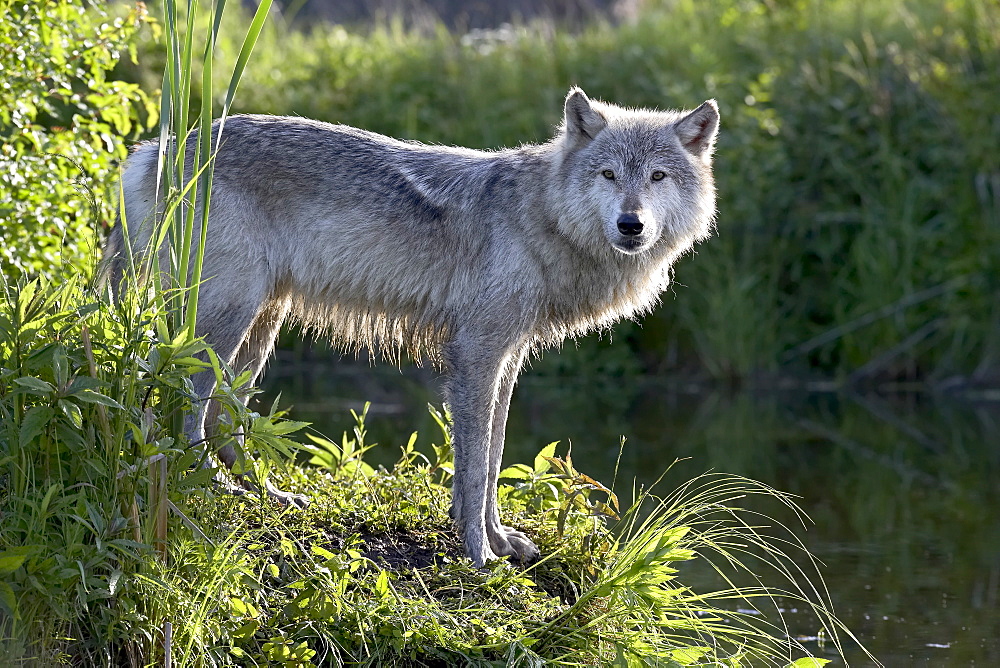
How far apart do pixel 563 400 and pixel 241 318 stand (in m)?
6.42

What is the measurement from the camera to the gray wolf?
443 cm

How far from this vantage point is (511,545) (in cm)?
452

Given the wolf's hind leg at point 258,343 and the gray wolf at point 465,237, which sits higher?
the gray wolf at point 465,237

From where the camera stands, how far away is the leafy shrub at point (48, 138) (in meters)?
4.62

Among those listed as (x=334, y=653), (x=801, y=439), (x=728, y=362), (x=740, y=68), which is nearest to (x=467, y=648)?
(x=334, y=653)

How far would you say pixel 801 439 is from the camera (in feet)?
29.9

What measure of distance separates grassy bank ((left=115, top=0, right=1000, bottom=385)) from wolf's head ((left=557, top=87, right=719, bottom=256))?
6.59m

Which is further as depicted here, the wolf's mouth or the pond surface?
the pond surface

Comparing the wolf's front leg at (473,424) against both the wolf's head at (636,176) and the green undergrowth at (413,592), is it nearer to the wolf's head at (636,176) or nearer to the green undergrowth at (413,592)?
the green undergrowth at (413,592)

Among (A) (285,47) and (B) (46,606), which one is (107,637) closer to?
(B) (46,606)

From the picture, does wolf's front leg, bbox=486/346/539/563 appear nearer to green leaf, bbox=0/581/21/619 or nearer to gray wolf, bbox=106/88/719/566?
gray wolf, bbox=106/88/719/566

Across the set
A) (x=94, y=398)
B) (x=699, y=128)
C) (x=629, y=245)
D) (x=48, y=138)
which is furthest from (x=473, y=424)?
(x=48, y=138)

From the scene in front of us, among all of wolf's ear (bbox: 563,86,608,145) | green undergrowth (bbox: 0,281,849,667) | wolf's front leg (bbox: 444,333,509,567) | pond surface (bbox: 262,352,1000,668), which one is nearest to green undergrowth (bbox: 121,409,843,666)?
green undergrowth (bbox: 0,281,849,667)

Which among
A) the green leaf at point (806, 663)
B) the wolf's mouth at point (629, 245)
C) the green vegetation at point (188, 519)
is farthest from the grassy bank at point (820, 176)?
the green leaf at point (806, 663)
